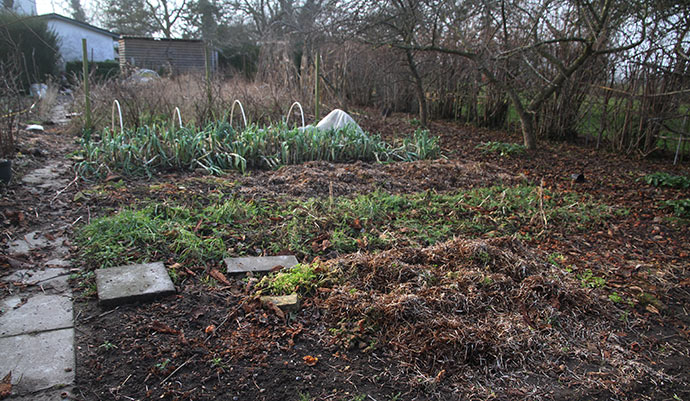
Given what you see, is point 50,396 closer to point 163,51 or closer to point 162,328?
point 162,328

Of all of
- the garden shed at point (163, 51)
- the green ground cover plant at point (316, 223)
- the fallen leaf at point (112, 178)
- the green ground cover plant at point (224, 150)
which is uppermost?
the garden shed at point (163, 51)

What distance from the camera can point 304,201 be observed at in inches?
155

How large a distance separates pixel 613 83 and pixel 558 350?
5822 mm

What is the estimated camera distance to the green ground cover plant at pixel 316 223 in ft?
9.47

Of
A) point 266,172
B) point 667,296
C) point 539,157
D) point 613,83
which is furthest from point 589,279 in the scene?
point 613,83

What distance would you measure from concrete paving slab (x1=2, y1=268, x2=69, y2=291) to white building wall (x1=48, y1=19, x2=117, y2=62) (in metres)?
21.5

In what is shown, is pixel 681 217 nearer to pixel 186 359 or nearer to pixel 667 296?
pixel 667 296

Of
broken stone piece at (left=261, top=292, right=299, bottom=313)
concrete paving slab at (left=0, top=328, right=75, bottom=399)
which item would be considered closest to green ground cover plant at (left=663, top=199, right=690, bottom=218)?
broken stone piece at (left=261, top=292, right=299, bottom=313)

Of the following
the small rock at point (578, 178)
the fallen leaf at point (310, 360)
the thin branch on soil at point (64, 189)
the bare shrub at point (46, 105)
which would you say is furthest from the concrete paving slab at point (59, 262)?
the bare shrub at point (46, 105)

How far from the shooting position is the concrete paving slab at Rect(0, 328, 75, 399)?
172 cm

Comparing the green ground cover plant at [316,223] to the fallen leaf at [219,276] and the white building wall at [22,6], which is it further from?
the white building wall at [22,6]

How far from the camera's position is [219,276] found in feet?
8.45

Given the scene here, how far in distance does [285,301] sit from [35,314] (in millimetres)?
1147

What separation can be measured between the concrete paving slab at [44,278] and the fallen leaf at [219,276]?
73 cm
